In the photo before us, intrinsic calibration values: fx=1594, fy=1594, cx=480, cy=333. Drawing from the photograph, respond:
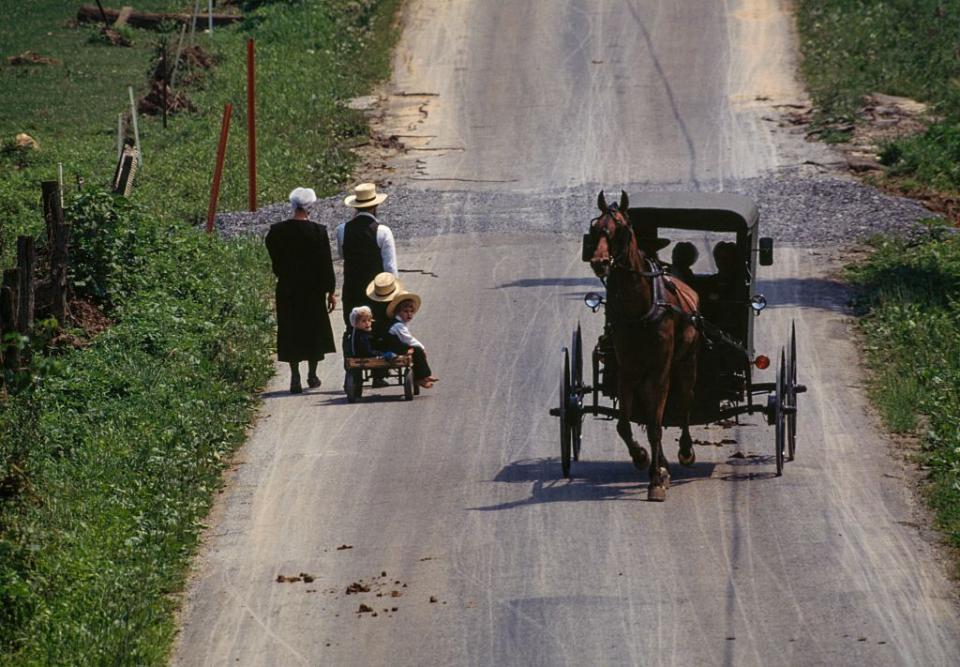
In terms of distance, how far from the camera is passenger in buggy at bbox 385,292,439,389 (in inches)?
622

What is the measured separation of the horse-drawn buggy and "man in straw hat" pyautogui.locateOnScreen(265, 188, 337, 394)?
3682 mm

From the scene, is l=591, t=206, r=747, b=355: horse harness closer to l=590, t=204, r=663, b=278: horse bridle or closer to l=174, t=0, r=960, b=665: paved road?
l=590, t=204, r=663, b=278: horse bridle

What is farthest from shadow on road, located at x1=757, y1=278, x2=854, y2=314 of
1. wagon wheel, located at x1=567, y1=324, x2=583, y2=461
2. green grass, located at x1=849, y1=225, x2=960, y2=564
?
wagon wheel, located at x1=567, y1=324, x2=583, y2=461

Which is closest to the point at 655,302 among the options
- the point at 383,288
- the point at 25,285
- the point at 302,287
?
the point at 383,288

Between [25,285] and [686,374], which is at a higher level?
[25,285]

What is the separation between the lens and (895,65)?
31438 millimetres

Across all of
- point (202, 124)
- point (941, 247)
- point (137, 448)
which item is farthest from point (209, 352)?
point (202, 124)

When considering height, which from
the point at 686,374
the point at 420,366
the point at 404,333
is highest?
the point at 686,374

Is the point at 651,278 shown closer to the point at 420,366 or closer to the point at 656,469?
the point at 656,469

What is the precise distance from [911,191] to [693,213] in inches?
502

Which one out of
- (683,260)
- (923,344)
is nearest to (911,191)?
(923,344)

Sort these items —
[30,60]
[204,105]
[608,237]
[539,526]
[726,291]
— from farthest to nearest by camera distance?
[30,60] < [204,105] < [726,291] < [539,526] < [608,237]

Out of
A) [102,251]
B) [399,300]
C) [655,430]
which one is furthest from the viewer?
[102,251]

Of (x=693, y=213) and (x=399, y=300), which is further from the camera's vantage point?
(x=399, y=300)
